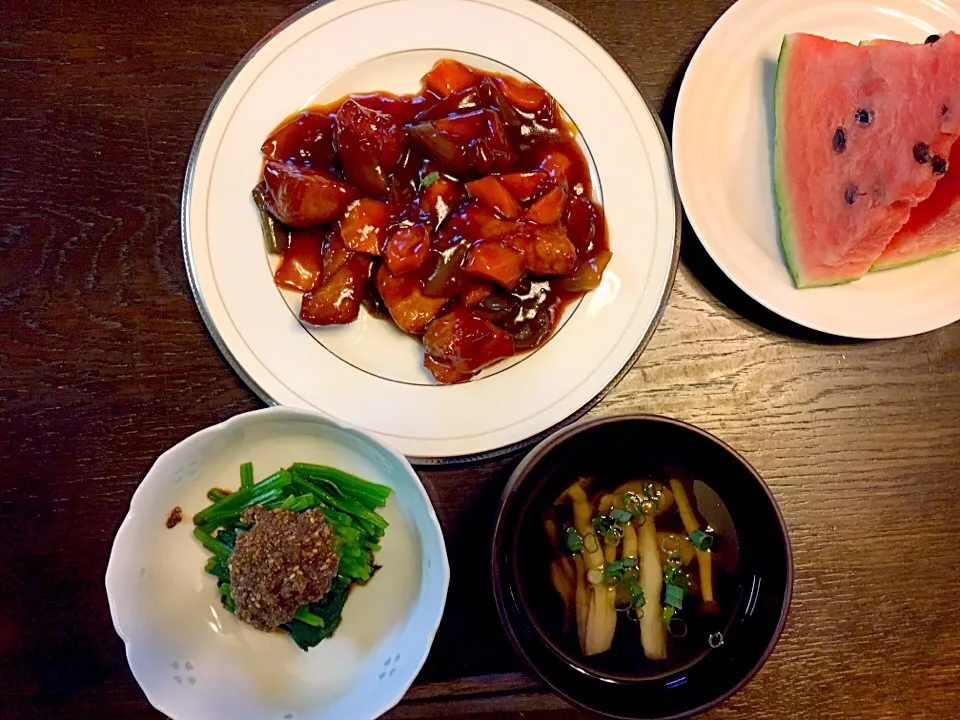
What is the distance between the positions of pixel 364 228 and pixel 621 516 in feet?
3.04

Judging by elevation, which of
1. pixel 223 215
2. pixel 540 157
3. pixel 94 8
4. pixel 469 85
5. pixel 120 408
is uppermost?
pixel 94 8

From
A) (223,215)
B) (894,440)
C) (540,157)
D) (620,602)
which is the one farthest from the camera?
(894,440)

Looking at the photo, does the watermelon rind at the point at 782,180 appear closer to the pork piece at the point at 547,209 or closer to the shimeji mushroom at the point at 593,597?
the pork piece at the point at 547,209

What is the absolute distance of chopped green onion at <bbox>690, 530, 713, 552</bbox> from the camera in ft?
5.38

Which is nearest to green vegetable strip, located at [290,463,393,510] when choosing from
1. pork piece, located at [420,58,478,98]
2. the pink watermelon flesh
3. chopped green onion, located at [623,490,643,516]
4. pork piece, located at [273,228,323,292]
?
pork piece, located at [273,228,323,292]

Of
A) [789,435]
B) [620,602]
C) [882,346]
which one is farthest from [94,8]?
[882,346]

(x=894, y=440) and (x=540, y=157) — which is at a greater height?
(x=540, y=157)

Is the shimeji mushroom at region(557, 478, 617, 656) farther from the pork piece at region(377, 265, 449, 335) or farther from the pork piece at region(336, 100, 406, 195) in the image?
the pork piece at region(336, 100, 406, 195)

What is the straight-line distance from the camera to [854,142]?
5.98ft

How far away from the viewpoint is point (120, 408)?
5.94 ft

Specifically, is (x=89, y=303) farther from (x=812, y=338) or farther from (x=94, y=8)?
(x=812, y=338)

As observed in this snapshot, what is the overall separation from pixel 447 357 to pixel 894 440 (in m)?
1.30

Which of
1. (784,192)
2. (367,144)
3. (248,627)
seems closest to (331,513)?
(248,627)

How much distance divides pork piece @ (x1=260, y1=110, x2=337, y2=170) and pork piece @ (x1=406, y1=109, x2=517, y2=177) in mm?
217
